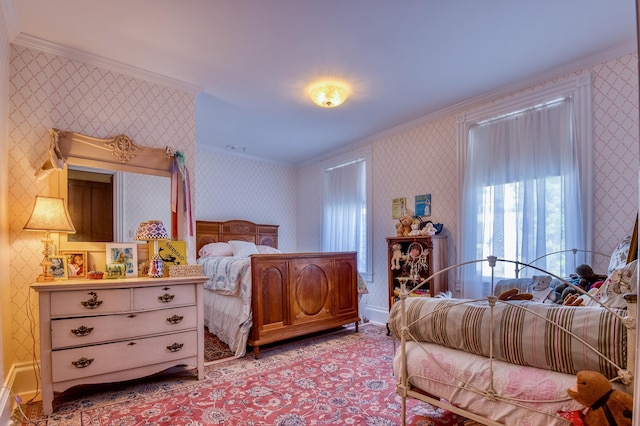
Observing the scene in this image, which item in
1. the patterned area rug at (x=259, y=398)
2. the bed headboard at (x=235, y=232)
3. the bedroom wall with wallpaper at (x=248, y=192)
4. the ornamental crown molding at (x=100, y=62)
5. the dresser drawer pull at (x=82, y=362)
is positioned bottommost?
the patterned area rug at (x=259, y=398)

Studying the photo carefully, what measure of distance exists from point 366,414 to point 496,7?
2667 mm

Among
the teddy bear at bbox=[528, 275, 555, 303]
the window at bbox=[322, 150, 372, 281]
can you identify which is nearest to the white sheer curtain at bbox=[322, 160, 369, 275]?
the window at bbox=[322, 150, 372, 281]

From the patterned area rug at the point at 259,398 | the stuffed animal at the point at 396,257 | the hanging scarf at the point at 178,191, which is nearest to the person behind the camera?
the patterned area rug at the point at 259,398

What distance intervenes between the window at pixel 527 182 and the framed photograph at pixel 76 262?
11.4 ft

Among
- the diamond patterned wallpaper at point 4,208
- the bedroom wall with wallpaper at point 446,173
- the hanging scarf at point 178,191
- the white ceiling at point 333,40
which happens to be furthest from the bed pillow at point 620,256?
the diamond patterned wallpaper at point 4,208

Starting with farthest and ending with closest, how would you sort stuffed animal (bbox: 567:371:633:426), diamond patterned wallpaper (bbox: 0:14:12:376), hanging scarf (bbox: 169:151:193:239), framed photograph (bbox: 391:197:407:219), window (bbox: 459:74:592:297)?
framed photograph (bbox: 391:197:407:219) < hanging scarf (bbox: 169:151:193:239) < window (bbox: 459:74:592:297) < diamond patterned wallpaper (bbox: 0:14:12:376) < stuffed animal (bbox: 567:371:633:426)

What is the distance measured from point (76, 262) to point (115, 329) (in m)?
0.67

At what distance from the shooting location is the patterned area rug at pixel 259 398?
2007 mm

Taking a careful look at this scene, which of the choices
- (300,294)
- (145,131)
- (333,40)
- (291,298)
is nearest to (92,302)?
(145,131)

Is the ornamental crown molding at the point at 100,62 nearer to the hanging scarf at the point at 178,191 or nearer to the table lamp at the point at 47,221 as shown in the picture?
the hanging scarf at the point at 178,191

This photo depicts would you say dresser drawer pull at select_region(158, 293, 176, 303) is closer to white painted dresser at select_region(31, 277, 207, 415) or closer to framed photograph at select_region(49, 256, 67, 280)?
white painted dresser at select_region(31, 277, 207, 415)

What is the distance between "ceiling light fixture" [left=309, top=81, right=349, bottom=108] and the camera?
10.4 ft

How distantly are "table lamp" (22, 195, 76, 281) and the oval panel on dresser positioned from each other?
2.00 metres

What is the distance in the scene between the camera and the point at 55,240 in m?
2.53
